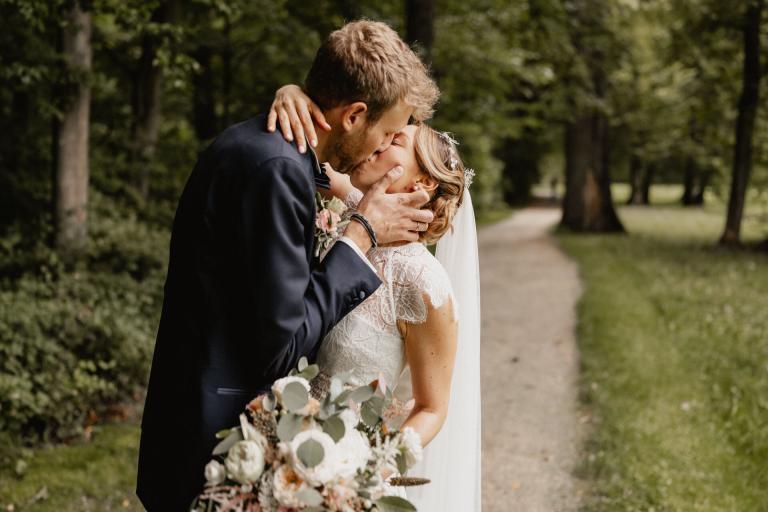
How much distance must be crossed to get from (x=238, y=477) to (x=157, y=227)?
693cm

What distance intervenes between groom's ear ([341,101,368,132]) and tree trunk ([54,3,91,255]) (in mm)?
5167

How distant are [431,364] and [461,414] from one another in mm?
640

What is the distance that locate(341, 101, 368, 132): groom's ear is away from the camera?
1.95 m

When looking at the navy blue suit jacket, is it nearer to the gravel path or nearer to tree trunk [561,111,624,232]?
the gravel path

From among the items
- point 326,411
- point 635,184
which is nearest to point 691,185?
point 635,184

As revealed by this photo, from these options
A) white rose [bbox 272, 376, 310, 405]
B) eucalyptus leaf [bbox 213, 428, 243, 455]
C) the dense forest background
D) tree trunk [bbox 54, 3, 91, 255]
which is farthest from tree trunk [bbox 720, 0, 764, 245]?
eucalyptus leaf [bbox 213, 428, 243, 455]

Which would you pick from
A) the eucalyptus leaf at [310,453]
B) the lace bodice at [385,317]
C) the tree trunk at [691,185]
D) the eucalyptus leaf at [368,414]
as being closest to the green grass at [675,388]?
the lace bodice at [385,317]

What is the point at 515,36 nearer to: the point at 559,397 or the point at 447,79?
the point at 447,79

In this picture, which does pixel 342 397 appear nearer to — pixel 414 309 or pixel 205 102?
pixel 414 309

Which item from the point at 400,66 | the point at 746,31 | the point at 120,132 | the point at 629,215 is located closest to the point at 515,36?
the point at 746,31

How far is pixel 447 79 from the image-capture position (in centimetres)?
1285

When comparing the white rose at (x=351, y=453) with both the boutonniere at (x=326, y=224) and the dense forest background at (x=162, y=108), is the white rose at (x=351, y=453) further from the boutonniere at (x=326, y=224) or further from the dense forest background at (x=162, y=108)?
the dense forest background at (x=162, y=108)

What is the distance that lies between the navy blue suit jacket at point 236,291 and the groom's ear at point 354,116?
0.15 m

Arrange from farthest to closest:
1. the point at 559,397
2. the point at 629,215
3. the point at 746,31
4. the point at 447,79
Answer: the point at 629,215
the point at 746,31
the point at 447,79
the point at 559,397
